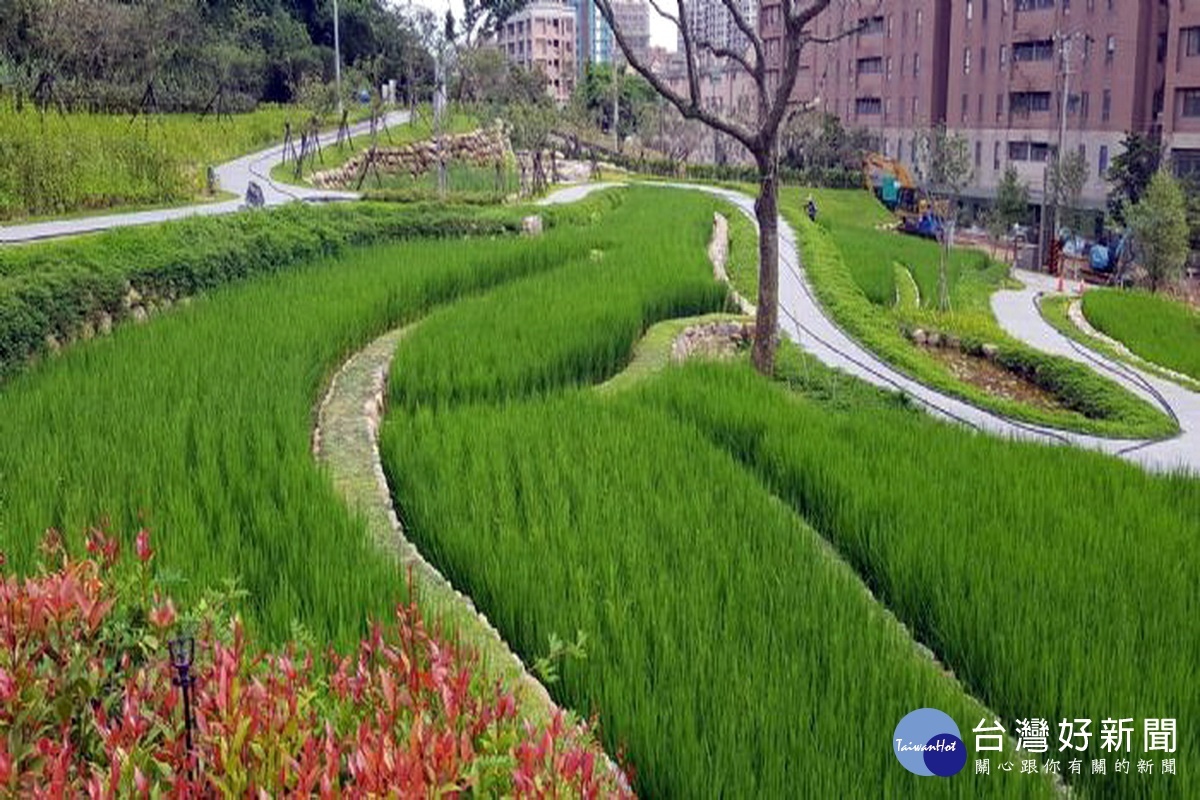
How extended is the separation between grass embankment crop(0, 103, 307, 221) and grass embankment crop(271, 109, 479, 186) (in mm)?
3726

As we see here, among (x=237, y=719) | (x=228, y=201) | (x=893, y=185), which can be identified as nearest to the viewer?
(x=237, y=719)

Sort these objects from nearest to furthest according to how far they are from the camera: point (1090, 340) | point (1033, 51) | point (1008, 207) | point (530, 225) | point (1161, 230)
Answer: point (1090, 340) < point (530, 225) < point (1161, 230) < point (1008, 207) < point (1033, 51)

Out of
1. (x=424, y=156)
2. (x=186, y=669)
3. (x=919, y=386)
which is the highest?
(x=424, y=156)

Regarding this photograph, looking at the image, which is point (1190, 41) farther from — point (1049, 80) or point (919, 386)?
point (919, 386)

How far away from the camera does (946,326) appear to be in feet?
52.7

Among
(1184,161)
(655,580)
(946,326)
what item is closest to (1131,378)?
(946,326)

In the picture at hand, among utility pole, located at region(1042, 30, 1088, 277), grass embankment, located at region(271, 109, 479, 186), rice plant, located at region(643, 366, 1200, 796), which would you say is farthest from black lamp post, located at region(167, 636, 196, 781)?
utility pole, located at region(1042, 30, 1088, 277)

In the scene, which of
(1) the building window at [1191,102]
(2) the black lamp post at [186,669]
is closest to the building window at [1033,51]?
(1) the building window at [1191,102]

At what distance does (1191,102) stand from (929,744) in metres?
34.6

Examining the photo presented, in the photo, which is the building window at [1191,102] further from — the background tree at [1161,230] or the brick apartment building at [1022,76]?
the background tree at [1161,230]

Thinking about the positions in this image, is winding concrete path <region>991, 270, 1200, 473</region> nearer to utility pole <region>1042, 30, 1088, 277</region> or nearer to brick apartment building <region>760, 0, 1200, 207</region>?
utility pole <region>1042, 30, 1088, 277</region>

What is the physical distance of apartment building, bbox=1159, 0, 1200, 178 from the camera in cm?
3300

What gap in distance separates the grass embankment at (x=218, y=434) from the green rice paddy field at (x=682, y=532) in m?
0.03

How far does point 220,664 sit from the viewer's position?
3.21m
